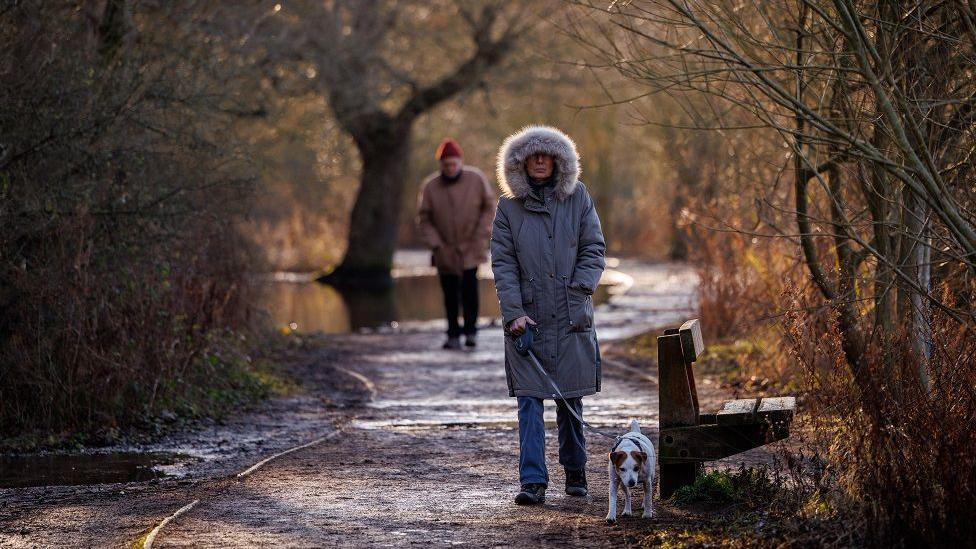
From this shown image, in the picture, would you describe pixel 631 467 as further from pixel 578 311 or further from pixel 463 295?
pixel 463 295

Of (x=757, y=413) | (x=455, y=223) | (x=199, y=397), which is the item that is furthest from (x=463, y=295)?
(x=757, y=413)

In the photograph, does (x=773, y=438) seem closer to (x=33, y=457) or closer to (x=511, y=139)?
(x=511, y=139)

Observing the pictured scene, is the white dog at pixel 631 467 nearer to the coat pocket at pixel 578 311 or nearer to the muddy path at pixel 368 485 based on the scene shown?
the muddy path at pixel 368 485

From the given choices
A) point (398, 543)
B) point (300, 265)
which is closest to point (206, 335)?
point (398, 543)

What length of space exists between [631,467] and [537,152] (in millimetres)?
1850

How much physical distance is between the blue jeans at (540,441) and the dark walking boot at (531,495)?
0.03 m

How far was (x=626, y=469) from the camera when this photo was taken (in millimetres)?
6672

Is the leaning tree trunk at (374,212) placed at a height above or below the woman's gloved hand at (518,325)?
above

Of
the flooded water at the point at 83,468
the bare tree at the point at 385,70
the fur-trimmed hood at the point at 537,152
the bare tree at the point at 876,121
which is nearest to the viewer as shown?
the bare tree at the point at 876,121

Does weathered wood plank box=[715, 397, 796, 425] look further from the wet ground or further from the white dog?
the wet ground

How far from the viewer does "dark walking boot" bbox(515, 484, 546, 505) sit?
727cm

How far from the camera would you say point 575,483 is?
7.55 metres

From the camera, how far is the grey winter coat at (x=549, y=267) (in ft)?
24.2

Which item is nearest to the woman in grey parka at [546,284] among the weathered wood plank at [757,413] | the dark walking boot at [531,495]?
the dark walking boot at [531,495]
